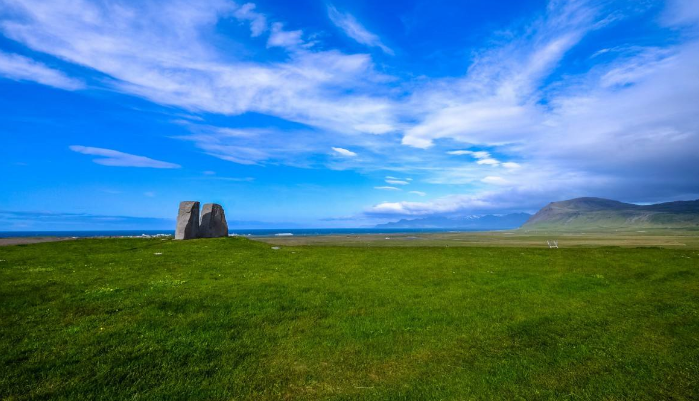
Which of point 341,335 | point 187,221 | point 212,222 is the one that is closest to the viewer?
point 341,335

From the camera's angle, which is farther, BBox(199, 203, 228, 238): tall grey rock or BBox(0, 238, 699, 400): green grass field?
BBox(199, 203, 228, 238): tall grey rock

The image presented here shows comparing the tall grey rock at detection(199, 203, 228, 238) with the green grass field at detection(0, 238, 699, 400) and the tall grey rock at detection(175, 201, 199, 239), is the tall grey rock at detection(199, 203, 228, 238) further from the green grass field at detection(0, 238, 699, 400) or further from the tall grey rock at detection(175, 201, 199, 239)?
the green grass field at detection(0, 238, 699, 400)

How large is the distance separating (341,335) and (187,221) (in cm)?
3978

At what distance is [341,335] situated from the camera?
1183cm

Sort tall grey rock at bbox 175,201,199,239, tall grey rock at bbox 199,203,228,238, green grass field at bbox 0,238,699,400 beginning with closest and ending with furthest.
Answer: green grass field at bbox 0,238,699,400
tall grey rock at bbox 175,201,199,239
tall grey rock at bbox 199,203,228,238

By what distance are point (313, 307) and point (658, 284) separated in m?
21.2

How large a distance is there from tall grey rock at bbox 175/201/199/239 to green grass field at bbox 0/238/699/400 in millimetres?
23835

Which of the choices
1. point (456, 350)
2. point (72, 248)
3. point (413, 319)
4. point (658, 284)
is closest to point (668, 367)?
point (456, 350)

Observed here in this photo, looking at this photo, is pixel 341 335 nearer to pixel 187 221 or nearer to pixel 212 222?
pixel 187 221

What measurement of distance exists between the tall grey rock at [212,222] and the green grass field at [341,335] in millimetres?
26917

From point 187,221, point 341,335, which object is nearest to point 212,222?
point 187,221

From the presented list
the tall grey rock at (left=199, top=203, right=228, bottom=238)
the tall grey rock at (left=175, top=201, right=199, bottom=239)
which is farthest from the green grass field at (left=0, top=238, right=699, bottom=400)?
the tall grey rock at (left=199, top=203, right=228, bottom=238)

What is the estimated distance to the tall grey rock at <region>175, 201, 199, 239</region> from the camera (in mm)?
45094

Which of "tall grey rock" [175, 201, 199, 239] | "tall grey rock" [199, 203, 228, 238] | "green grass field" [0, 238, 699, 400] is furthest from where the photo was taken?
"tall grey rock" [199, 203, 228, 238]
